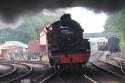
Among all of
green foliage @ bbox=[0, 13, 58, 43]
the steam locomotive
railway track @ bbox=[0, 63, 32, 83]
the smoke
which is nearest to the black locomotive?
the smoke

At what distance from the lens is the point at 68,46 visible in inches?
757

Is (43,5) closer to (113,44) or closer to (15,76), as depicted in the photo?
(15,76)

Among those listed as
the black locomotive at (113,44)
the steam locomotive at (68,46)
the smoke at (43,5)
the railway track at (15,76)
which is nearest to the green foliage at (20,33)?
the black locomotive at (113,44)

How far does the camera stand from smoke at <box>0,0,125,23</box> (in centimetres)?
2307

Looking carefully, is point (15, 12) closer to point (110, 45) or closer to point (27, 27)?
point (110, 45)

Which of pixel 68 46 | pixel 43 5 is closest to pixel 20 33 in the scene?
pixel 43 5

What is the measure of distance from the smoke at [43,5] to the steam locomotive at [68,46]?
175 inches

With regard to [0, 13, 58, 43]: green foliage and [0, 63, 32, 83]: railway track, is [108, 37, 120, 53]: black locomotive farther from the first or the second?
[0, 13, 58, 43]: green foliage

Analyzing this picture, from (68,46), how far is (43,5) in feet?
20.1

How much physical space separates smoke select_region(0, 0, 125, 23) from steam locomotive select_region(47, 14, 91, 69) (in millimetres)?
4433

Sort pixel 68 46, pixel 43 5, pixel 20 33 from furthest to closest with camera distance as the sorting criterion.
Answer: pixel 20 33
pixel 43 5
pixel 68 46

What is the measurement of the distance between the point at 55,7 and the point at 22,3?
270cm

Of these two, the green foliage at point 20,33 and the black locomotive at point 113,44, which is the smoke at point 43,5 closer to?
the black locomotive at point 113,44

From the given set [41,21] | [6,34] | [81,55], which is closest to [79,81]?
[81,55]
